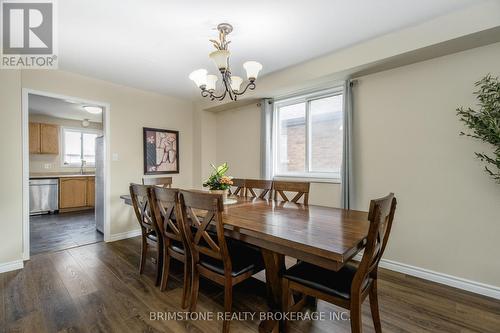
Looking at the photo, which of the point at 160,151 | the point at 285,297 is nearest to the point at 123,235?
the point at 160,151

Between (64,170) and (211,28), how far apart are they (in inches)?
248

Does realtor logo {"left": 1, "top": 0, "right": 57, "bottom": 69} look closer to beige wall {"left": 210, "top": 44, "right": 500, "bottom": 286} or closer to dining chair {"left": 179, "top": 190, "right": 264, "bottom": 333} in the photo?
dining chair {"left": 179, "top": 190, "right": 264, "bottom": 333}

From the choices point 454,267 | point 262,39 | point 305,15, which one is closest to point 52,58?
point 262,39

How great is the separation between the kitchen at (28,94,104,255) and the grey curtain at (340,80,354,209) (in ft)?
12.2

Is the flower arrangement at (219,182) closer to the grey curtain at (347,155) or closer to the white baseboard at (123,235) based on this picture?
the grey curtain at (347,155)

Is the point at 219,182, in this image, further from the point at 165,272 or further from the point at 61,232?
the point at 61,232

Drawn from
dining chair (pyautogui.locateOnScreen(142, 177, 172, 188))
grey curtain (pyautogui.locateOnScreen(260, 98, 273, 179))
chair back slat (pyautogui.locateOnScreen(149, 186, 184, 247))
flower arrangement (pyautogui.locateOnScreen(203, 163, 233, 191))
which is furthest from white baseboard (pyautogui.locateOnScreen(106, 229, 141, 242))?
grey curtain (pyautogui.locateOnScreen(260, 98, 273, 179))

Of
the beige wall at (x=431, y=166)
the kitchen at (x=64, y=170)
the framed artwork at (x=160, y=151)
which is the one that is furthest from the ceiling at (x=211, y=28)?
the kitchen at (x=64, y=170)

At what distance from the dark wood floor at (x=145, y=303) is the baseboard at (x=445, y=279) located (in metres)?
0.09

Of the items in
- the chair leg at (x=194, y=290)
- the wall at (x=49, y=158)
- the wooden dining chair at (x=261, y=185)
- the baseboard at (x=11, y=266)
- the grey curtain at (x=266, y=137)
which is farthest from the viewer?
the wall at (x=49, y=158)

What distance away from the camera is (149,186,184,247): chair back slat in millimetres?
1810

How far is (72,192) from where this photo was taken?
5.70 metres

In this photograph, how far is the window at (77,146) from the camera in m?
6.17

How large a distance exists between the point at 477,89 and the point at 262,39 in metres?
2.10
